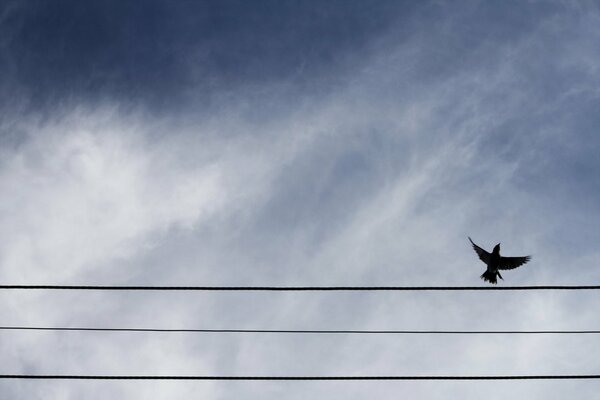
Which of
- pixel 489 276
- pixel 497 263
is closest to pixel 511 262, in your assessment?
pixel 497 263

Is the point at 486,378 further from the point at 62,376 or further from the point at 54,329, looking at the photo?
the point at 54,329

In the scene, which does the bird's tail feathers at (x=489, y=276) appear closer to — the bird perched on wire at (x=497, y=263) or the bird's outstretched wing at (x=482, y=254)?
the bird perched on wire at (x=497, y=263)

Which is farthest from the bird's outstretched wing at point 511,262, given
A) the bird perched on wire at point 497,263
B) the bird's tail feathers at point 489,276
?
the bird's tail feathers at point 489,276

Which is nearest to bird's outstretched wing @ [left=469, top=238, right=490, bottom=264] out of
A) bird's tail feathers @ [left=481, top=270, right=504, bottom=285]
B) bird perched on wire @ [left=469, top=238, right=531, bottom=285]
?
bird perched on wire @ [left=469, top=238, right=531, bottom=285]

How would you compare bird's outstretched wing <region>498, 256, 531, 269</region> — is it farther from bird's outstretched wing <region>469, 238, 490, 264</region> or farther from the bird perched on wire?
bird's outstretched wing <region>469, 238, 490, 264</region>

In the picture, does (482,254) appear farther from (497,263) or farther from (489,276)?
(489,276)

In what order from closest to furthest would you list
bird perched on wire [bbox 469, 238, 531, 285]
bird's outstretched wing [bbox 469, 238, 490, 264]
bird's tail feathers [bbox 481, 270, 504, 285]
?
bird's tail feathers [bbox 481, 270, 504, 285] → bird perched on wire [bbox 469, 238, 531, 285] → bird's outstretched wing [bbox 469, 238, 490, 264]

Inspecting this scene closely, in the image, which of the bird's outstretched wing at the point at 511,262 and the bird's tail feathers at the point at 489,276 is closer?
the bird's tail feathers at the point at 489,276

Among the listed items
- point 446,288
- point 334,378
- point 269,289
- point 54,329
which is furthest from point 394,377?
point 54,329

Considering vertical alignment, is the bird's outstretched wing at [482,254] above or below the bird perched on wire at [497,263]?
above

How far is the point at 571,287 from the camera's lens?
677 centimetres

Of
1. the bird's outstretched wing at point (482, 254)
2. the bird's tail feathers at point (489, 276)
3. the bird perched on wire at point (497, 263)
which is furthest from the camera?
the bird's outstretched wing at point (482, 254)

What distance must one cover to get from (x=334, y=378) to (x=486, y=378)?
6.22ft

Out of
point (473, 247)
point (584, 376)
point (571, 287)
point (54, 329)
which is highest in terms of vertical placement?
point (473, 247)
